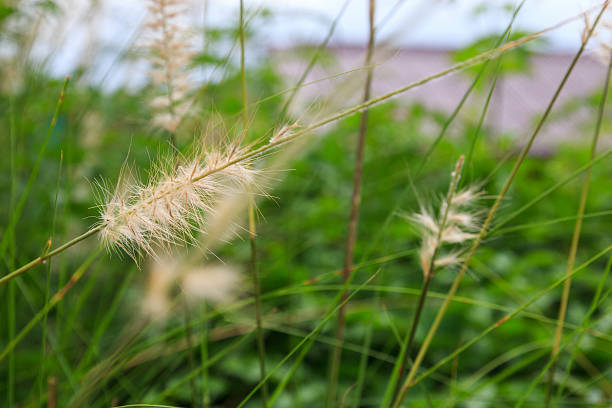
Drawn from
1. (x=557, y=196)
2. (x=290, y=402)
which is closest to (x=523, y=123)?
(x=557, y=196)

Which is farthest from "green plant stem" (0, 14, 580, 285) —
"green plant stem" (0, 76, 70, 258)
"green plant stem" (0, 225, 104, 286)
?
"green plant stem" (0, 76, 70, 258)

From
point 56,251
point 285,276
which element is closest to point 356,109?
point 56,251

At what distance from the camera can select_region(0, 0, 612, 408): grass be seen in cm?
57

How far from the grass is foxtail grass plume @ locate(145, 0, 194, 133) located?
2 cm

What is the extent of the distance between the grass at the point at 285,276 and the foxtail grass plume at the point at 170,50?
0.02 meters

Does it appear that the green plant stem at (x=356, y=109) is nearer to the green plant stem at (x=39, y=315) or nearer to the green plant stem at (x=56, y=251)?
the green plant stem at (x=56, y=251)

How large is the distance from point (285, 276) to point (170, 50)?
28.5 inches

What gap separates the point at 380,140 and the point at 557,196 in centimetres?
62

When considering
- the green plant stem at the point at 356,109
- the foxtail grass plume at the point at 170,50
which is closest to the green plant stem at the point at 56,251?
the green plant stem at the point at 356,109

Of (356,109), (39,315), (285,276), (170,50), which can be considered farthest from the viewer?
(285,276)

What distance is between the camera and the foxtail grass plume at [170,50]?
0.59m

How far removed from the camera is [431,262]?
50 centimetres

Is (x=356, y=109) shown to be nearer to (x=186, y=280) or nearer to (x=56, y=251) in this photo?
(x=56, y=251)

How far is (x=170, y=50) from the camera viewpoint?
60 centimetres
